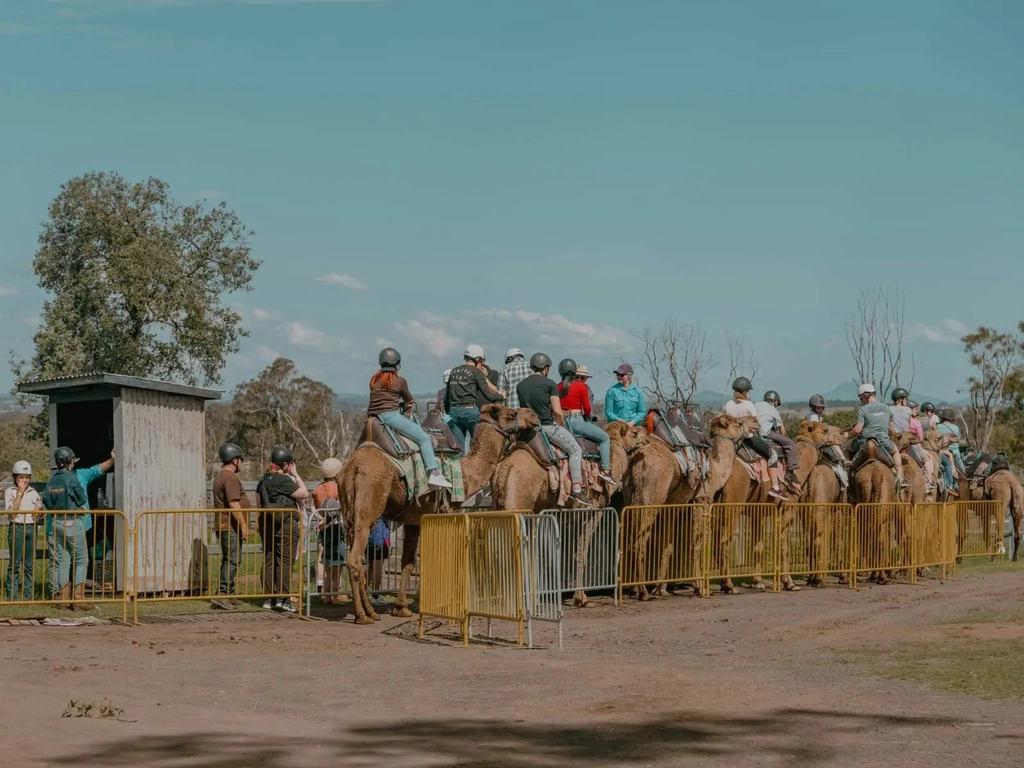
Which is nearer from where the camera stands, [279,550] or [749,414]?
[279,550]

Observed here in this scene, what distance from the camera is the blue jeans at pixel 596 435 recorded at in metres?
20.0

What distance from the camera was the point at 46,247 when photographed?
51594 millimetres

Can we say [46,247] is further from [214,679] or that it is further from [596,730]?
[596,730]

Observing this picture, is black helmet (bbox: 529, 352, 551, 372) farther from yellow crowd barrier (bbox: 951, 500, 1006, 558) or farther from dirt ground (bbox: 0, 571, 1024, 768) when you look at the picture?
yellow crowd barrier (bbox: 951, 500, 1006, 558)

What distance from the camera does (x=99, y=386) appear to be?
2050 cm

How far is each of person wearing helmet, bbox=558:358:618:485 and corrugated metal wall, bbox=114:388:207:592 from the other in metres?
5.39

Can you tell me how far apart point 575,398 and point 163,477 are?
6.16 meters

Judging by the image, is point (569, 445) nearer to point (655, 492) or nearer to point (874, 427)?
point (655, 492)

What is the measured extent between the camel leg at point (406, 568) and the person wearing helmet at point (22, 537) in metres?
4.52

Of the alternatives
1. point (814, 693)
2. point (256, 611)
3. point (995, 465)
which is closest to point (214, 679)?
point (814, 693)

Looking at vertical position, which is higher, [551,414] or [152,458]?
[551,414]

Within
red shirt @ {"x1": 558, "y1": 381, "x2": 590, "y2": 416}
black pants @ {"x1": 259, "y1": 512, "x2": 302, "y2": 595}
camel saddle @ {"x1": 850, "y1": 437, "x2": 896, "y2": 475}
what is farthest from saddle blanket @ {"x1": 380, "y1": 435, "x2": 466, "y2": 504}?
camel saddle @ {"x1": 850, "y1": 437, "x2": 896, "y2": 475}

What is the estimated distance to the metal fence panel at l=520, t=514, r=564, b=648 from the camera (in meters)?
14.6

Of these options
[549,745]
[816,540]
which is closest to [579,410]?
[816,540]
